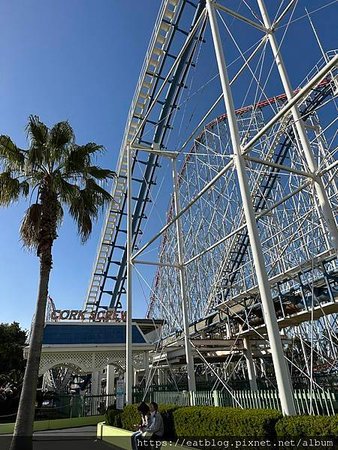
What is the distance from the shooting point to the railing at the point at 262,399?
4.51m

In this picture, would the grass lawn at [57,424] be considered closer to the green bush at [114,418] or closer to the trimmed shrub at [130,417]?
the green bush at [114,418]

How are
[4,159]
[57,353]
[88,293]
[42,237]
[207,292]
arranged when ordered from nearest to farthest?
[42,237], [4,159], [57,353], [207,292], [88,293]

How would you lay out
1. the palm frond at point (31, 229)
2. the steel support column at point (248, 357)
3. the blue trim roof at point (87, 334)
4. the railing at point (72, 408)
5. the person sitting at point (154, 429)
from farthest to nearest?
the blue trim roof at point (87, 334) → the railing at point (72, 408) → the steel support column at point (248, 357) → the palm frond at point (31, 229) → the person sitting at point (154, 429)

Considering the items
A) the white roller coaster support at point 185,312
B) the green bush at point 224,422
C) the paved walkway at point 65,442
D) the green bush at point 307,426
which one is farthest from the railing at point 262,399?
the paved walkway at point 65,442

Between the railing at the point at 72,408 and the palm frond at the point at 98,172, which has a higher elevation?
the palm frond at the point at 98,172

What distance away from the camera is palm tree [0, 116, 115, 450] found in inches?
325

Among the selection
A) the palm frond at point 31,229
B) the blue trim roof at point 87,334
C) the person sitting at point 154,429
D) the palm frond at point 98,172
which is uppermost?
the palm frond at point 98,172

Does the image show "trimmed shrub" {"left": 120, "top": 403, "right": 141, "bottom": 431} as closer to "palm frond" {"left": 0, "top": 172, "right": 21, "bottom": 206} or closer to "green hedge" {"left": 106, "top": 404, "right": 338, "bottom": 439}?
"green hedge" {"left": 106, "top": 404, "right": 338, "bottom": 439}

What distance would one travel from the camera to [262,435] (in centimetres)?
413

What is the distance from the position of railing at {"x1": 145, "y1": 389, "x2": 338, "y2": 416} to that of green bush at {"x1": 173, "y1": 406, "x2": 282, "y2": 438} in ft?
1.58

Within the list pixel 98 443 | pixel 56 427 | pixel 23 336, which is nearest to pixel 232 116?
pixel 98 443

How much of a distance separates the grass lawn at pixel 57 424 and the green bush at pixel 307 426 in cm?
1066

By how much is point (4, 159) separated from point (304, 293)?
784 centimetres

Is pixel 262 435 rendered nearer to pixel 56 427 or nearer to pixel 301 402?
pixel 301 402
